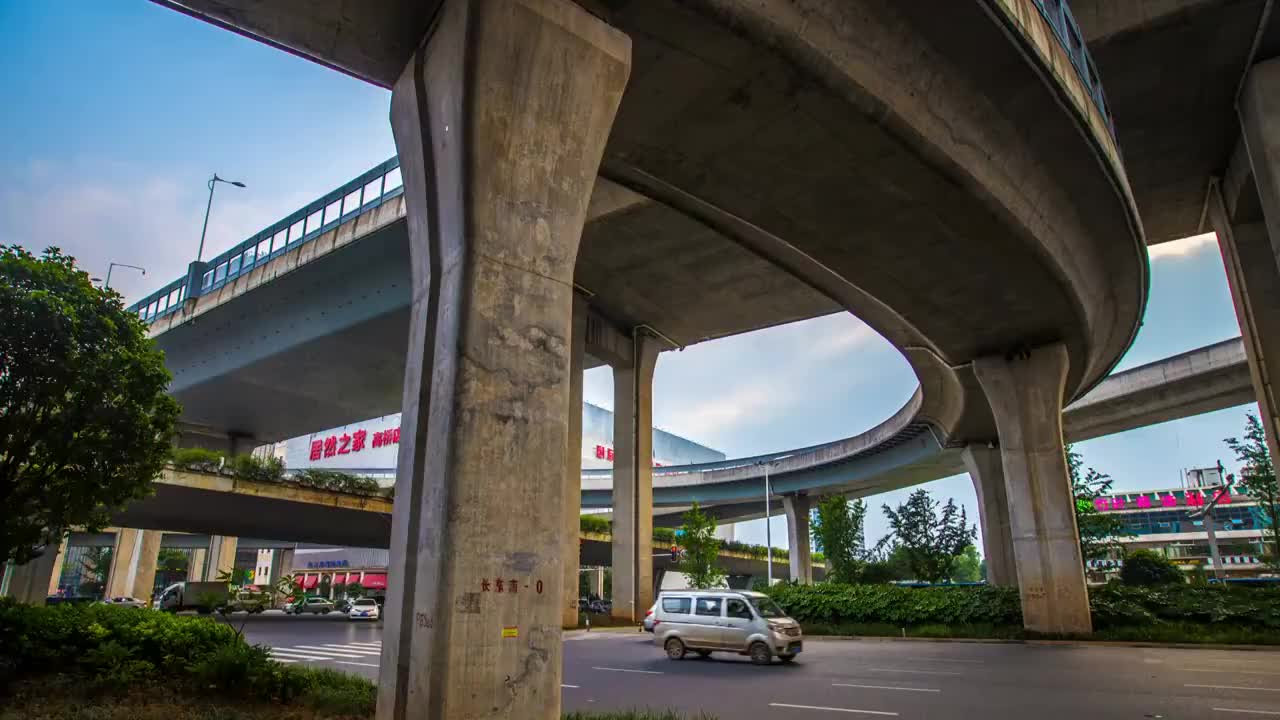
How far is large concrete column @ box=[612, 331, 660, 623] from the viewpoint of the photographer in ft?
107

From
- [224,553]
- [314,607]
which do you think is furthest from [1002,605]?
[224,553]

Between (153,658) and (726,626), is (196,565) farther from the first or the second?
(153,658)

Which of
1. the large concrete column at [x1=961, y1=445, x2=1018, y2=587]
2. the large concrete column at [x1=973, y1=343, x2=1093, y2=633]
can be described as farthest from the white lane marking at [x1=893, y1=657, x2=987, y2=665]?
the large concrete column at [x1=961, y1=445, x2=1018, y2=587]

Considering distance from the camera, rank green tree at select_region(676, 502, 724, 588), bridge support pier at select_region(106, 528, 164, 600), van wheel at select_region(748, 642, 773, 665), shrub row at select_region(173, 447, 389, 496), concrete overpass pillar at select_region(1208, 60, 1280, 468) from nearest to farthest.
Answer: concrete overpass pillar at select_region(1208, 60, 1280, 468) → van wheel at select_region(748, 642, 773, 665) → shrub row at select_region(173, 447, 389, 496) → green tree at select_region(676, 502, 724, 588) → bridge support pier at select_region(106, 528, 164, 600)

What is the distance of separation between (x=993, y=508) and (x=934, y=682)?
29184 millimetres

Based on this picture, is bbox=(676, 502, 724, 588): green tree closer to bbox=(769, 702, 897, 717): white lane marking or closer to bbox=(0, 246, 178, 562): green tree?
bbox=(769, 702, 897, 717): white lane marking

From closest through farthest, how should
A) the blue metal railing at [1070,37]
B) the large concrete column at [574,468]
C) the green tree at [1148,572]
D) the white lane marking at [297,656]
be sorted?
the blue metal railing at [1070,37] → the white lane marking at [297,656] → the large concrete column at [574,468] → the green tree at [1148,572]

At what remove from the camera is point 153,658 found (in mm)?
10750

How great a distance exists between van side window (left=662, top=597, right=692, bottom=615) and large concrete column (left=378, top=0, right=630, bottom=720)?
1133cm

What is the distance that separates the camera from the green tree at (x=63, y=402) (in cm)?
1229

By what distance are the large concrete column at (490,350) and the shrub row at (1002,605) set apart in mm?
21789

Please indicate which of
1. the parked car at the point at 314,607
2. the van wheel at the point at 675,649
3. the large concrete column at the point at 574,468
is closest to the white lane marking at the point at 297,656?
the van wheel at the point at 675,649

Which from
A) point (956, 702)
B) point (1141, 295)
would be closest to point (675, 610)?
point (956, 702)

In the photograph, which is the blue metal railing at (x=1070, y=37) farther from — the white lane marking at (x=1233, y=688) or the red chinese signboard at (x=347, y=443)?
the red chinese signboard at (x=347, y=443)
